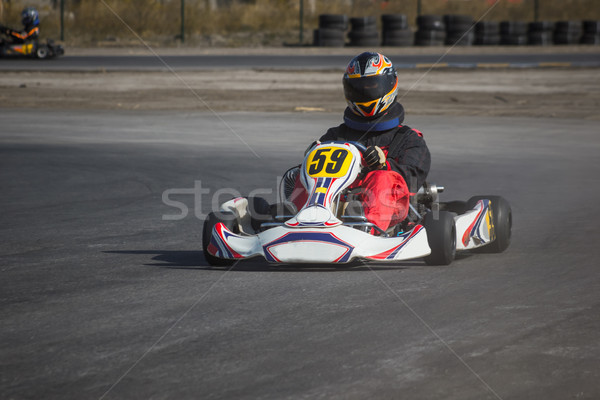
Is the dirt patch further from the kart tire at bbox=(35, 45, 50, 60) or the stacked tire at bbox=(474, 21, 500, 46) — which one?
the stacked tire at bbox=(474, 21, 500, 46)

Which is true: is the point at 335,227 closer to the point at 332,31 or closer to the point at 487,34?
the point at 332,31

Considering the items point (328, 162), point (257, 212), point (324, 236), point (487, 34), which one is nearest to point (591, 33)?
point (487, 34)

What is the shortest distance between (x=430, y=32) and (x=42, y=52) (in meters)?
13.0

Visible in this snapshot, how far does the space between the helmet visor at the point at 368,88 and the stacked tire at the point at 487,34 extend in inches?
1098

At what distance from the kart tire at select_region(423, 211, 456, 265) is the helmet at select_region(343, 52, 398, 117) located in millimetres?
1060

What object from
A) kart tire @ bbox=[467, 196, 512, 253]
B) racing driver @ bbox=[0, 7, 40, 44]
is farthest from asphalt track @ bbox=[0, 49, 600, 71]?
kart tire @ bbox=[467, 196, 512, 253]

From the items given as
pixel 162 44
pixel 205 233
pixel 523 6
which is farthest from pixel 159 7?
pixel 205 233

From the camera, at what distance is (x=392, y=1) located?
151 feet

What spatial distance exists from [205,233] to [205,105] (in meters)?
12.5

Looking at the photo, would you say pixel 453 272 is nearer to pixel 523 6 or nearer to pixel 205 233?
pixel 205 233

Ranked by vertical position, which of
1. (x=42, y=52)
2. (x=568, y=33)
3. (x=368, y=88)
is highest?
(x=568, y=33)

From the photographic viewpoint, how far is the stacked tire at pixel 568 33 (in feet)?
109

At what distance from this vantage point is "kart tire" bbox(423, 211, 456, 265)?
17.2 feet

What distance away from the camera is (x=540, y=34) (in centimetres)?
3294
